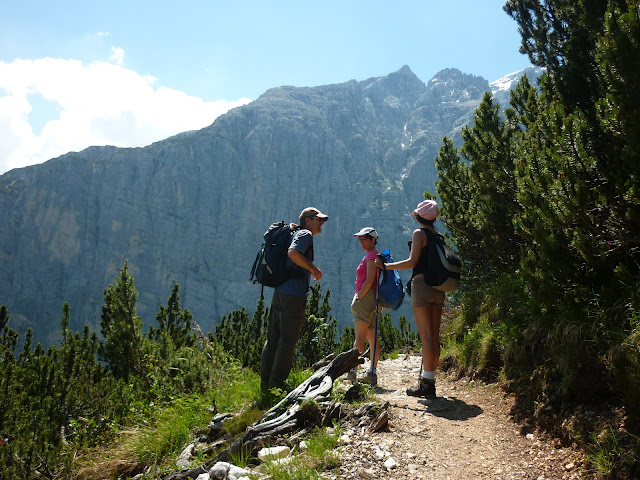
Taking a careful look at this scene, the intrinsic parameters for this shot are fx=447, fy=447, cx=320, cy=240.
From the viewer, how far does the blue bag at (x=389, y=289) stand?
223 inches

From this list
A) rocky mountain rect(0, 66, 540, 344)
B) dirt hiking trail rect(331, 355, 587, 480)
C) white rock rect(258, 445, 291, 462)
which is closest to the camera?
dirt hiking trail rect(331, 355, 587, 480)

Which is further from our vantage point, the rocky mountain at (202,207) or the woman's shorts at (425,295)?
the rocky mountain at (202,207)

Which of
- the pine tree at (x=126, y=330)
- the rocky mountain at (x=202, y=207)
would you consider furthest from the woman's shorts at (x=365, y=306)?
the rocky mountain at (x=202, y=207)

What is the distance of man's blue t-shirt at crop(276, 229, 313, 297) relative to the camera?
4773 millimetres

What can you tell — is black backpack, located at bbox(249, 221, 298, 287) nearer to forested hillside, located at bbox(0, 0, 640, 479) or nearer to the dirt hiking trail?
forested hillside, located at bbox(0, 0, 640, 479)

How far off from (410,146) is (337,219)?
151 feet

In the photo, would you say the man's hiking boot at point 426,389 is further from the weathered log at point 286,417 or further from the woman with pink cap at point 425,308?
the weathered log at point 286,417

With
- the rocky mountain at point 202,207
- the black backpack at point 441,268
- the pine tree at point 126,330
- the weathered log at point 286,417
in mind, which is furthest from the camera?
the rocky mountain at point 202,207

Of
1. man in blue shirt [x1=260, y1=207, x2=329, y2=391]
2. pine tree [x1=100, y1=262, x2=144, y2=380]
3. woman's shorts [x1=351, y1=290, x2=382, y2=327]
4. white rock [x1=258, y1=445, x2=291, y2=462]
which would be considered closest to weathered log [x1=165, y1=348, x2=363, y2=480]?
white rock [x1=258, y1=445, x2=291, y2=462]

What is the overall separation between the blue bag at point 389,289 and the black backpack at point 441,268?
865 mm

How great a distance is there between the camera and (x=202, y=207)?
108 meters

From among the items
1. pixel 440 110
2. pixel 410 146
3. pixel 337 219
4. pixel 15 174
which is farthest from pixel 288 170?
pixel 440 110

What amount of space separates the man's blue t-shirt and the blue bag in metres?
1.11

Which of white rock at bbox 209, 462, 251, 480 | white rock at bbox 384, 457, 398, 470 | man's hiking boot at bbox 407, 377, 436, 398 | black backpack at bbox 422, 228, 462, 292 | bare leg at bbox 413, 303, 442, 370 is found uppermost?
black backpack at bbox 422, 228, 462, 292
